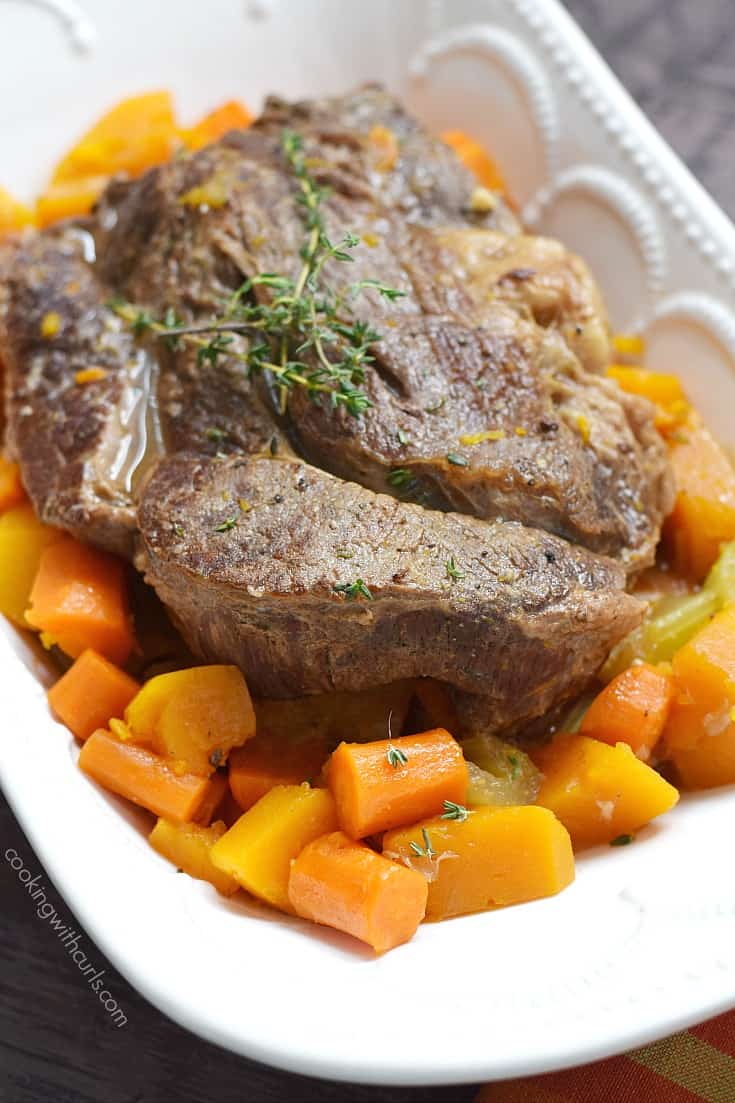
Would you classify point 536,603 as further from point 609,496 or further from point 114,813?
point 114,813

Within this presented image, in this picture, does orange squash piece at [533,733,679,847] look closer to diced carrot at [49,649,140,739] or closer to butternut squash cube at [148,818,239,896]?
butternut squash cube at [148,818,239,896]

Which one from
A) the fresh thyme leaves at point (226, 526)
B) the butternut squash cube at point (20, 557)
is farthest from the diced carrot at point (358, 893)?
the butternut squash cube at point (20, 557)

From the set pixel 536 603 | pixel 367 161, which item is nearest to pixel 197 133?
pixel 367 161

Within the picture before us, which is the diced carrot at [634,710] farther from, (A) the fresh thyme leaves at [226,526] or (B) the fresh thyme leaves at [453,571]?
(A) the fresh thyme leaves at [226,526]

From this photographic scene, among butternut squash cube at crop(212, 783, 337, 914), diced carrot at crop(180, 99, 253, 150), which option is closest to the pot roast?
butternut squash cube at crop(212, 783, 337, 914)

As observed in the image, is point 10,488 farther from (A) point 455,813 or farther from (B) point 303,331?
(A) point 455,813
